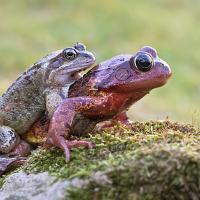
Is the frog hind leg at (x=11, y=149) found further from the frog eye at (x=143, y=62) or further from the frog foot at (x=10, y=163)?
the frog eye at (x=143, y=62)

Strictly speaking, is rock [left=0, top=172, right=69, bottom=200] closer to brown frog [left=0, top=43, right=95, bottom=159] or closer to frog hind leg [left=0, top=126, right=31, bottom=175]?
frog hind leg [left=0, top=126, right=31, bottom=175]

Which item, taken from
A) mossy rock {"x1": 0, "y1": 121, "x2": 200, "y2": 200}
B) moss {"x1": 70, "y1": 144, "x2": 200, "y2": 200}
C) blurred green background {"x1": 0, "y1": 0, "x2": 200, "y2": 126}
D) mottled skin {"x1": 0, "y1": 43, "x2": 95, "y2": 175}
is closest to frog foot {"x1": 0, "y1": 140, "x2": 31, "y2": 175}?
mottled skin {"x1": 0, "y1": 43, "x2": 95, "y2": 175}

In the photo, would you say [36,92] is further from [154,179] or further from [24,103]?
[154,179]

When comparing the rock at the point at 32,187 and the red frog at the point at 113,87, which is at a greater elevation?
the red frog at the point at 113,87

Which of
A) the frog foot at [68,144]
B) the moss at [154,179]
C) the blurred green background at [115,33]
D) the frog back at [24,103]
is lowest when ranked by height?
the moss at [154,179]

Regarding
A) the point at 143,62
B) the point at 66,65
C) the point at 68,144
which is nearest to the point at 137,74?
the point at 143,62

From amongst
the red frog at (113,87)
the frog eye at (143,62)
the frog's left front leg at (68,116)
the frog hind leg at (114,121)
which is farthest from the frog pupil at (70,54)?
the frog eye at (143,62)
